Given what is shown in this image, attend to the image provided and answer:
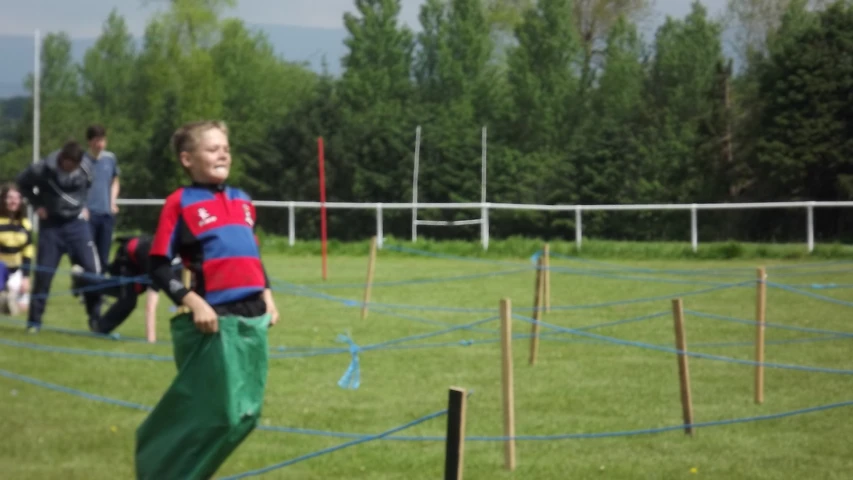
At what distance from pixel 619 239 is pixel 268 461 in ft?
68.8

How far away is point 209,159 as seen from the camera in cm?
547

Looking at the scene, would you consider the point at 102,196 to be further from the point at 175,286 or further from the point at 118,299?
the point at 175,286

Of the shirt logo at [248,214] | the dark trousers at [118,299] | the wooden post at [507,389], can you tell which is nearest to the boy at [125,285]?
the dark trousers at [118,299]

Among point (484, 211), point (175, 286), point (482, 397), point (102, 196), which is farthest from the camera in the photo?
point (484, 211)

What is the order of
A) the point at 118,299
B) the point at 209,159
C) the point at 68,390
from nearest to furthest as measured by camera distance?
1. the point at 209,159
2. the point at 68,390
3. the point at 118,299

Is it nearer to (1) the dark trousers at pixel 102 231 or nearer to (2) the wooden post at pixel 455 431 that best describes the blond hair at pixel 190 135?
(2) the wooden post at pixel 455 431

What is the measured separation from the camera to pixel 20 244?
14.9 metres

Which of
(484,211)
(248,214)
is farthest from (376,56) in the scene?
(248,214)

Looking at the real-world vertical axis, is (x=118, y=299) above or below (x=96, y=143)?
below

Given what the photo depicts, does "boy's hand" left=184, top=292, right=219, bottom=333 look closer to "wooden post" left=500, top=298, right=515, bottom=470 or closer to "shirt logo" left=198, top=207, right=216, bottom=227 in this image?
"shirt logo" left=198, top=207, right=216, bottom=227

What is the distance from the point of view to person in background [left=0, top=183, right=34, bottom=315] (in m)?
14.7

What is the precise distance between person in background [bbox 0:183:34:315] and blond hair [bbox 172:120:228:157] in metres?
9.57

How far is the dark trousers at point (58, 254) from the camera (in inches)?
513

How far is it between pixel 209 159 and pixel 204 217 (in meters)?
0.26
